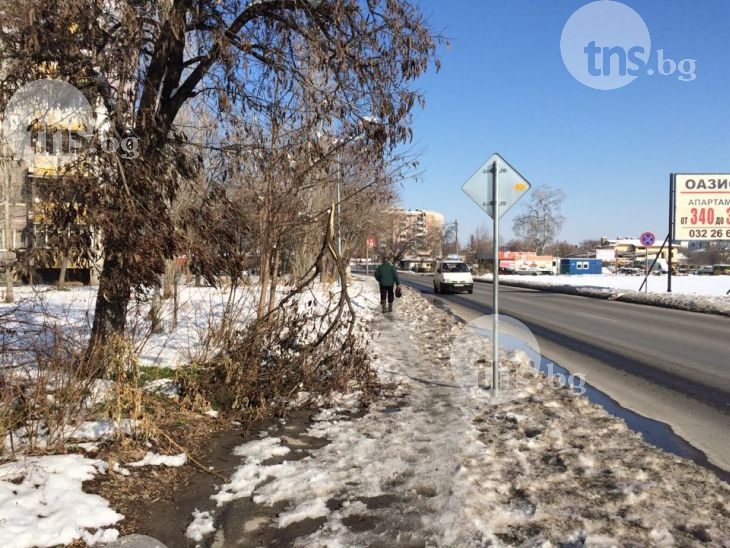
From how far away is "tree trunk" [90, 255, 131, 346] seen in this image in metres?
5.25

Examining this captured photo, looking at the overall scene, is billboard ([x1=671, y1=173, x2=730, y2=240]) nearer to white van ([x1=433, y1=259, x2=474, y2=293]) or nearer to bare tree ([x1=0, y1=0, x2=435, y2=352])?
white van ([x1=433, y1=259, x2=474, y2=293])

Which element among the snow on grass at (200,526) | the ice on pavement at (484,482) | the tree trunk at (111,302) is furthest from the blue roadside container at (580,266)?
the snow on grass at (200,526)

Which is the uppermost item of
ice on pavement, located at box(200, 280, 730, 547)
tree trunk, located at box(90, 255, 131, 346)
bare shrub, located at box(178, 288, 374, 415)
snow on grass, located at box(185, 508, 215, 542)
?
tree trunk, located at box(90, 255, 131, 346)

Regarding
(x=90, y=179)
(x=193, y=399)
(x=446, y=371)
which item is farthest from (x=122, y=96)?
(x=446, y=371)

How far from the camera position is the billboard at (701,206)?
88.1 ft

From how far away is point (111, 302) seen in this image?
616 cm

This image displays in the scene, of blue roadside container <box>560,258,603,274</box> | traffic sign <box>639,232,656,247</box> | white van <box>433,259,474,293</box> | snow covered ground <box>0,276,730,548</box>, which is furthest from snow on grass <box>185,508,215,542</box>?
blue roadside container <box>560,258,603,274</box>

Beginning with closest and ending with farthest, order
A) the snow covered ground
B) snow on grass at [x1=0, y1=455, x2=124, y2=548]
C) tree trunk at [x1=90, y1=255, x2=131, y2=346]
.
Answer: snow on grass at [x1=0, y1=455, x2=124, y2=548] < the snow covered ground < tree trunk at [x1=90, y1=255, x2=131, y2=346]

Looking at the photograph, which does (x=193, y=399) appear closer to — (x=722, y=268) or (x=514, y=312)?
(x=514, y=312)

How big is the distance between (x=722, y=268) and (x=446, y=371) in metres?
83.5

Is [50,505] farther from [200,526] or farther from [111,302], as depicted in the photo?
[111,302]

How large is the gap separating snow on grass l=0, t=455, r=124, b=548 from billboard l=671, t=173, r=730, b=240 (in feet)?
95.3

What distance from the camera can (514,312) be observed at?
18.7 meters

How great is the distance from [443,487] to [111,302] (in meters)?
4.15
